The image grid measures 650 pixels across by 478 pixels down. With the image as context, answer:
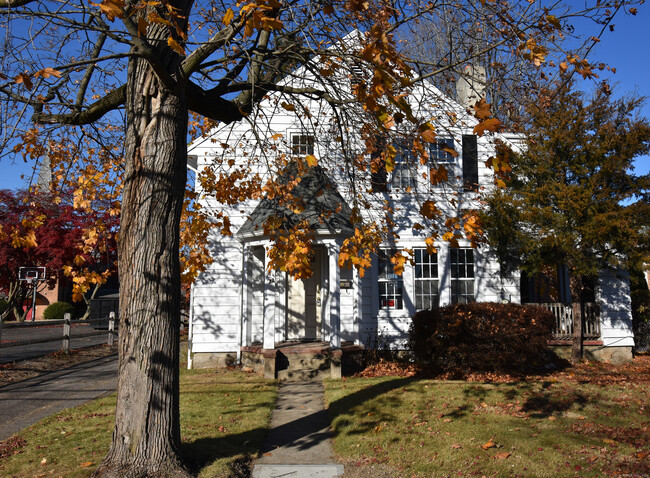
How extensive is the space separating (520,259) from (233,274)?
757 cm

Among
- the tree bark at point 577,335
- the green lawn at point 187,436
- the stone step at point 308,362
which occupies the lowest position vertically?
the green lawn at point 187,436

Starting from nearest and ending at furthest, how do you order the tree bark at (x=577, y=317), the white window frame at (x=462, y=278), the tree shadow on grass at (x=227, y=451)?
the tree shadow on grass at (x=227, y=451) → the tree bark at (x=577, y=317) → the white window frame at (x=462, y=278)

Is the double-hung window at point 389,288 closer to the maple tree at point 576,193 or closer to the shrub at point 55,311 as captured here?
the maple tree at point 576,193

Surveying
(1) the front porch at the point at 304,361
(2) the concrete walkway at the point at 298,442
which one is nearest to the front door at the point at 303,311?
(1) the front porch at the point at 304,361

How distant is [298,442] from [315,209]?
652 centimetres

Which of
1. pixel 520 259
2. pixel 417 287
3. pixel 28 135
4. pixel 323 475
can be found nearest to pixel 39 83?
pixel 28 135

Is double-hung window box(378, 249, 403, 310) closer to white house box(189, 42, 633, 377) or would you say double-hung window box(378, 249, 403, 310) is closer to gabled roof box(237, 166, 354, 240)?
white house box(189, 42, 633, 377)

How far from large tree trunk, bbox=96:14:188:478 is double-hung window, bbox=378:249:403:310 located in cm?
845

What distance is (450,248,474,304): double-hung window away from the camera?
13695 mm

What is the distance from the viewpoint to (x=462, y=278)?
13734 mm

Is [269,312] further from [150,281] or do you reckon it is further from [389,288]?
[150,281]

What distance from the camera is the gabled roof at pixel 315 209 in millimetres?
12133

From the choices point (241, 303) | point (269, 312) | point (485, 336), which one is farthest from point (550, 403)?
point (241, 303)

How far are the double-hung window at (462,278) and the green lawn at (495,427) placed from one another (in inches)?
143
